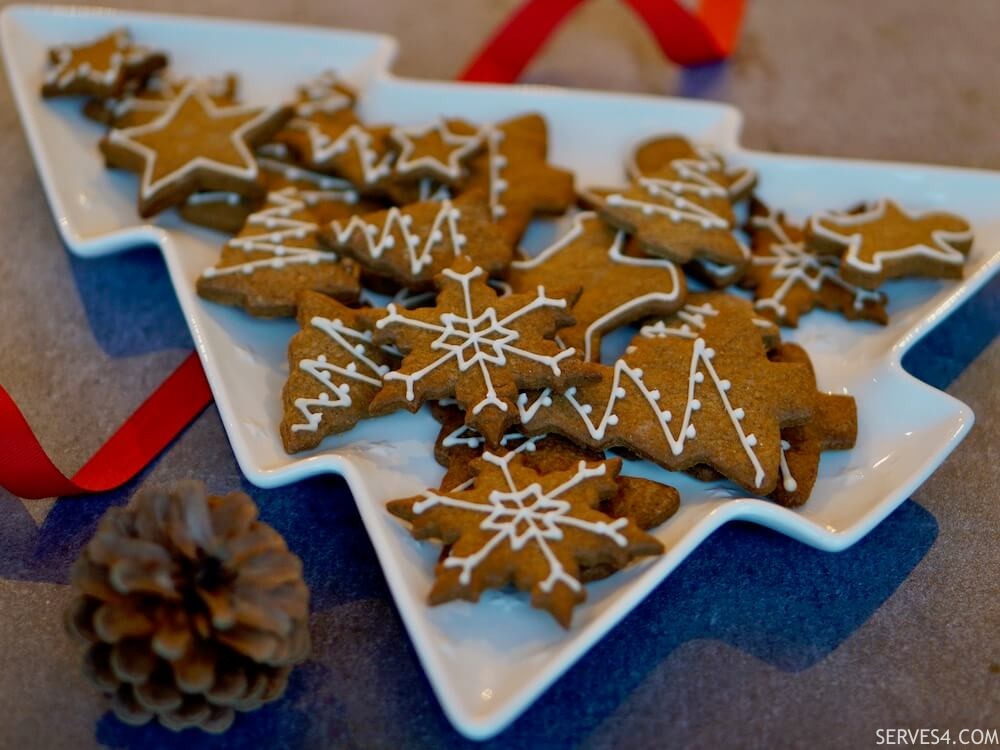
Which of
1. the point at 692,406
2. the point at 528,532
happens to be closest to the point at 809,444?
the point at 692,406

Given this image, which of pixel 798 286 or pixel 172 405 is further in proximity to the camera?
pixel 798 286

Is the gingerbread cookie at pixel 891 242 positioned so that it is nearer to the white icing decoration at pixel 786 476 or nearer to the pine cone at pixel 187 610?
the white icing decoration at pixel 786 476

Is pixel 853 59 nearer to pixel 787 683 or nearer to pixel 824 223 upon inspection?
pixel 824 223

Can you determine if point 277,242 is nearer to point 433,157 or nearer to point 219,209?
point 219,209

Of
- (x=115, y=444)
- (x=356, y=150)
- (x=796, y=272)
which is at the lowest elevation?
(x=115, y=444)

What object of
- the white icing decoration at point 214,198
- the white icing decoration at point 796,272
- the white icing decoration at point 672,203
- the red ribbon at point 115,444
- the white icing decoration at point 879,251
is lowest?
the red ribbon at point 115,444

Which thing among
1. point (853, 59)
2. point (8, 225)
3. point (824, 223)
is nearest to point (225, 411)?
point (8, 225)

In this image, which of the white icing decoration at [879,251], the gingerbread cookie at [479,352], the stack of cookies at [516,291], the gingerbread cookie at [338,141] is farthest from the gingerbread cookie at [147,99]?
the white icing decoration at [879,251]
